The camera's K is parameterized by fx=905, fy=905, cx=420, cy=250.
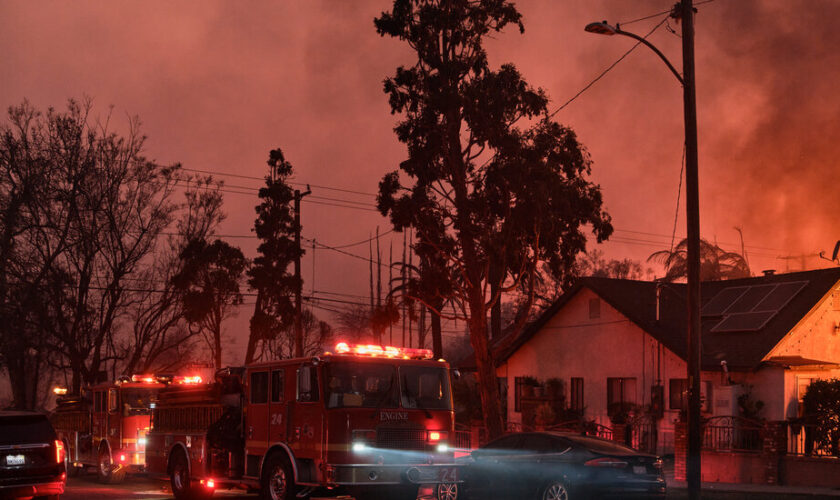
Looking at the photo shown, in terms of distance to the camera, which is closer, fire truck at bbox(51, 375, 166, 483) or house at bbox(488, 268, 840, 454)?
fire truck at bbox(51, 375, 166, 483)

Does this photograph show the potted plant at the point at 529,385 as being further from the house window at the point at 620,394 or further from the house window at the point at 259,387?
the house window at the point at 259,387

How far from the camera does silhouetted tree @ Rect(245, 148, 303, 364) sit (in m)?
42.2

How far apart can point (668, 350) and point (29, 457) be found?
19557 millimetres

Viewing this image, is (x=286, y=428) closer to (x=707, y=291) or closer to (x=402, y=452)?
(x=402, y=452)

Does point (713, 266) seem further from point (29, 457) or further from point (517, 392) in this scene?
point (29, 457)

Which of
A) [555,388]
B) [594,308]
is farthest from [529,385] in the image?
[594,308]

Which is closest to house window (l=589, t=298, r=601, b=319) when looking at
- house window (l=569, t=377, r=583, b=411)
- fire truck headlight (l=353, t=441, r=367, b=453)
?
house window (l=569, t=377, r=583, b=411)

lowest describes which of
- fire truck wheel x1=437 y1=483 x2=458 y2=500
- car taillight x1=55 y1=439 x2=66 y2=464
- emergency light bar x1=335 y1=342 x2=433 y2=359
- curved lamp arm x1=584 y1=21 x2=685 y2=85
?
fire truck wheel x1=437 y1=483 x2=458 y2=500

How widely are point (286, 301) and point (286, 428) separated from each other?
28229 millimetres

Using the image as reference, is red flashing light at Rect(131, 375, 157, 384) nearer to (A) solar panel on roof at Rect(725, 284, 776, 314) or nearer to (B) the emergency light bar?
(B) the emergency light bar

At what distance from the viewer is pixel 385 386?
577 inches

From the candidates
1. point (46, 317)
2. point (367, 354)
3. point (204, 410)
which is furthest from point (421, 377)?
point (46, 317)

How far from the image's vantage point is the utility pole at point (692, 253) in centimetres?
1595

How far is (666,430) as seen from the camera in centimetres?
2773
